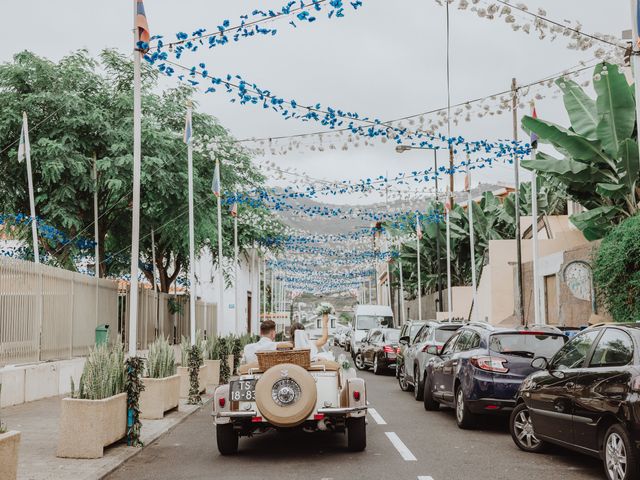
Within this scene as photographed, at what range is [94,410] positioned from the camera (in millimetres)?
9562

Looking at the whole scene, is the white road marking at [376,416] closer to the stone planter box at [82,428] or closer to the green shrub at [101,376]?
the green shrub at [101,376]

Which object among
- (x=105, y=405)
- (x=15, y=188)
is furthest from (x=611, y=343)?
(x=15, y=188)

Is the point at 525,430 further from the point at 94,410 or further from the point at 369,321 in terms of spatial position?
the point at 369,321

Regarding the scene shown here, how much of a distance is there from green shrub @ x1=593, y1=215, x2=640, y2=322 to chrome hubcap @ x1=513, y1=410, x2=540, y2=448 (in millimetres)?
7423

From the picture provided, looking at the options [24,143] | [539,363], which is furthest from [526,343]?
[24,143]

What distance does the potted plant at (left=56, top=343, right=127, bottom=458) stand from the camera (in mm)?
9562

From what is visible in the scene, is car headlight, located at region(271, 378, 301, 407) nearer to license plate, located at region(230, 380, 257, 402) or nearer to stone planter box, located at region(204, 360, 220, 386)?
license plate, located at region(230, 380, 257, 402)

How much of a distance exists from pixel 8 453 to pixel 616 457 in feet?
18.2

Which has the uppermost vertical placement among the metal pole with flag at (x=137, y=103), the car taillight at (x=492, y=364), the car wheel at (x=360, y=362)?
the metal pole with flag at (x=137, y=103)

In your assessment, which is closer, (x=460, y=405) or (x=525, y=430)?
(x=525, y=430)

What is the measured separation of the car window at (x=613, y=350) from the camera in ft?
25.3

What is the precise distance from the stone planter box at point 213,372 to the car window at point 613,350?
13.8 metres

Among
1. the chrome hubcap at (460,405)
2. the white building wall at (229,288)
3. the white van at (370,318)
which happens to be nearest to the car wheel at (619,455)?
the chrome hubcap at (460,405)

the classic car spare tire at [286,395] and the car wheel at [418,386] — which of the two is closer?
the classic car spare tire at [286,395]
